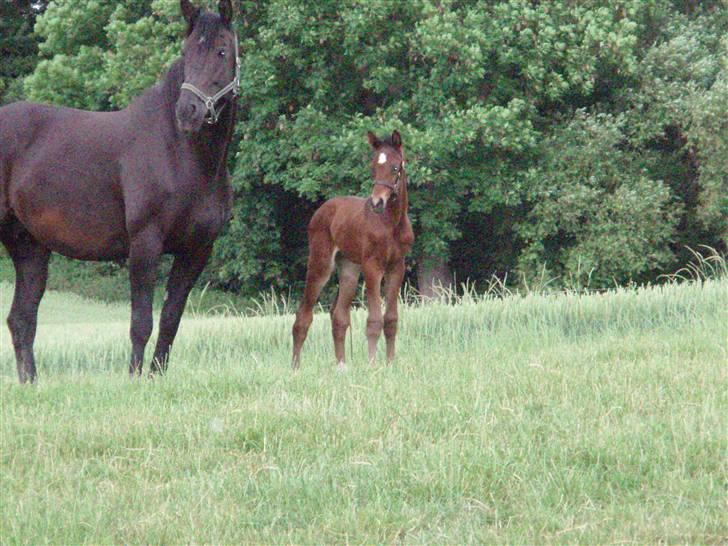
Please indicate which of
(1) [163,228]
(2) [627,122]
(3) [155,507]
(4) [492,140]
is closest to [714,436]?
(3) [155,507]

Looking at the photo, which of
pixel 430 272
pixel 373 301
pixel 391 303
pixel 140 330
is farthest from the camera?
pixel 430 272

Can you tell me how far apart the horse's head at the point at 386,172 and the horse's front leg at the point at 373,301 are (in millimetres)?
569

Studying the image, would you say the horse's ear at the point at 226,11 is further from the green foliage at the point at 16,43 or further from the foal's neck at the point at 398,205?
the green foliage at the point at 16,43

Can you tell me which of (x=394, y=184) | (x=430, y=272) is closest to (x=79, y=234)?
(x=394, y=184)

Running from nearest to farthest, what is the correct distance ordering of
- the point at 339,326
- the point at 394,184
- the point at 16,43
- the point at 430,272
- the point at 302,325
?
the point at 394,184 < the point at 339,326 < the point at 302,325 < the point at 430,272 < the point at 16,43

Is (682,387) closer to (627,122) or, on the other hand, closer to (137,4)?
(627,122)

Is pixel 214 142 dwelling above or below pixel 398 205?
above

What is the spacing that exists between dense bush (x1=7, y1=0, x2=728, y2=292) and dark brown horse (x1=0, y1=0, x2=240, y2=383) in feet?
42.0

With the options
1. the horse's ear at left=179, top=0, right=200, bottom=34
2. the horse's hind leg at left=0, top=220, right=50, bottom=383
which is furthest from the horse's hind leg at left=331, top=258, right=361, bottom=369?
the horse's ear at left=179, top=0, right=200, bottom=34

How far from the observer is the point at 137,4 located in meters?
27.7

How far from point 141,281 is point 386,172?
214 cm

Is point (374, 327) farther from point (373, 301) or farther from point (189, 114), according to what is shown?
point (189, 114)

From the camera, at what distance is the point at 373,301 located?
8859 millimetres

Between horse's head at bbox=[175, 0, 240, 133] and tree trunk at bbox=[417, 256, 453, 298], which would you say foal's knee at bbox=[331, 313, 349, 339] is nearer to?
horse's head at bbox=[175, 0, 240, 133]
